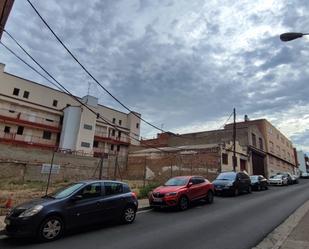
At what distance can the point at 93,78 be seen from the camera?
13406 millimetres

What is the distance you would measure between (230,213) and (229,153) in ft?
70.8

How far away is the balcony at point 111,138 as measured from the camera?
52.2 meters

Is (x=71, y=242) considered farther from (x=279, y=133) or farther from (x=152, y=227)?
(x=279, y=133)

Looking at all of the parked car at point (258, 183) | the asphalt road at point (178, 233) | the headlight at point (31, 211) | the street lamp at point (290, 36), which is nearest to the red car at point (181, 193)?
the asphalt road at point (178, 233)

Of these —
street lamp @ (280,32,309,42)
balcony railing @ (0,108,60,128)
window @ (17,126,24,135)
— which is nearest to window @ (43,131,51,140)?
balcony railing @ (0,108,60,128)

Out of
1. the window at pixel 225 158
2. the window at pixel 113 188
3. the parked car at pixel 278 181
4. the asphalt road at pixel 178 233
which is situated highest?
the window at pixel 225 158

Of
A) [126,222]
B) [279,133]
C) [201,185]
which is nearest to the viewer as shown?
[126,222]

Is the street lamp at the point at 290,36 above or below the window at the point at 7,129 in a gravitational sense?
below

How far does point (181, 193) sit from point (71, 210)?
20.3 ft

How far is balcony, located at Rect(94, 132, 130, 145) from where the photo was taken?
52.2 m

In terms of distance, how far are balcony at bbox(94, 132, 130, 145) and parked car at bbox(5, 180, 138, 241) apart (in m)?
43.2

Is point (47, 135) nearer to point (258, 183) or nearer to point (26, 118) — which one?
point (26, 118)

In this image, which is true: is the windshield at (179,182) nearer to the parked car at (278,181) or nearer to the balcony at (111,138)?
the parked car at (278,181)

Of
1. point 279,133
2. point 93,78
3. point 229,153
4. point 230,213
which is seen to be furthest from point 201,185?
point 279,133
